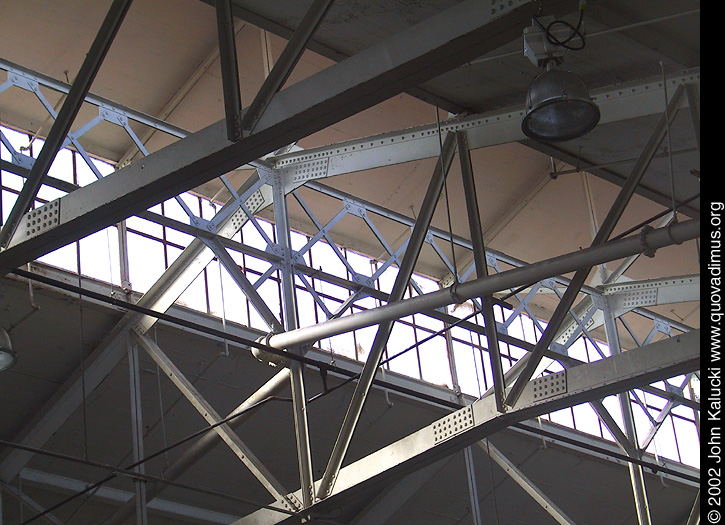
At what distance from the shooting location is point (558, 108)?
10.4 m

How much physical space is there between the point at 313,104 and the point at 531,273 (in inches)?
145

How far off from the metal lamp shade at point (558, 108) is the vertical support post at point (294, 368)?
5.88m

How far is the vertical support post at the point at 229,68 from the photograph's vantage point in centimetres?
938

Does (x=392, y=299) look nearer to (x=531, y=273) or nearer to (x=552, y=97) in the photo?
(x=531, y=273)

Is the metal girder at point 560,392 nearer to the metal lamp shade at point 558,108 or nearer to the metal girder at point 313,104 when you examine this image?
the metal lamp shade at point 558,108

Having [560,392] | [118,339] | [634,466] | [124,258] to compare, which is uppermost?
[124,258]

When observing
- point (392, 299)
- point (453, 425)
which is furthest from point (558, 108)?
point (453, 425)

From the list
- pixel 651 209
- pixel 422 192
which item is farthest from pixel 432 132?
pixel 651 209

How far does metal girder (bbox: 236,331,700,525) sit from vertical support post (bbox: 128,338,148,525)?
2783 mm

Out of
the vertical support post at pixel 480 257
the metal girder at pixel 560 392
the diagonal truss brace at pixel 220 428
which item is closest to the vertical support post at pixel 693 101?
the vertical support post at pixel 480 257

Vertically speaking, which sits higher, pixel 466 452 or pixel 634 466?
pixel 466 452

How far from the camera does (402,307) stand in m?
12.7

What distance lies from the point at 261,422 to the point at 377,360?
5922 mm

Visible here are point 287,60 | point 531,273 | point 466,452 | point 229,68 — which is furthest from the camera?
point 466,452
